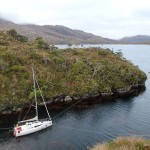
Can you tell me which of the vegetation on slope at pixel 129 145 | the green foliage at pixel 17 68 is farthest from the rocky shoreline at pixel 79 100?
the vegetation on slope at pixel 129 145

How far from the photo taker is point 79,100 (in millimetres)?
99312

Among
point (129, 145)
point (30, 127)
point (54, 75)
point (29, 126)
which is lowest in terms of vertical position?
point (30, 127)

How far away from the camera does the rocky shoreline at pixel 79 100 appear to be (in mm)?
85188

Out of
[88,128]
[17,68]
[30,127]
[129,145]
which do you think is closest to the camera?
[129,145]

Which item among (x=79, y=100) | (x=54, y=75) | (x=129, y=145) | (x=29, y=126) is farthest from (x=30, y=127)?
(x=54, y=75)

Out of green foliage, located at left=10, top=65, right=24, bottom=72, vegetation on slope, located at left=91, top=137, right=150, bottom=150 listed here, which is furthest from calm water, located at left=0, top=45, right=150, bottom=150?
green foliage, located at left=10, top=65, right=24, bottom=72

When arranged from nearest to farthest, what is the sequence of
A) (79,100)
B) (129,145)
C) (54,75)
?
1. (129,145)
2. (79,100)
3. (54,75)

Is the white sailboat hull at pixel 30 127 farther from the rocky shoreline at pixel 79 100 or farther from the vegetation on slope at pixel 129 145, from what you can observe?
the vegetation on slope at pixel 129 145

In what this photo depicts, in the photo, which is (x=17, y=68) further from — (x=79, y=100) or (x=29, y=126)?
(x=29, y=126)

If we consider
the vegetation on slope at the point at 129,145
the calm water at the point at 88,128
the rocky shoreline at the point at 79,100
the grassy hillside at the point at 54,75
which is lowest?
the calm water at the point at 88,128

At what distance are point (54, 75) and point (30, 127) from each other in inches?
1400

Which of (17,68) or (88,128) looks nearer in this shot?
(88,128)

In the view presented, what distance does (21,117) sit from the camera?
81.5 m

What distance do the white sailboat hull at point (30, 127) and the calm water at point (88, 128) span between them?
1495 millimetres
